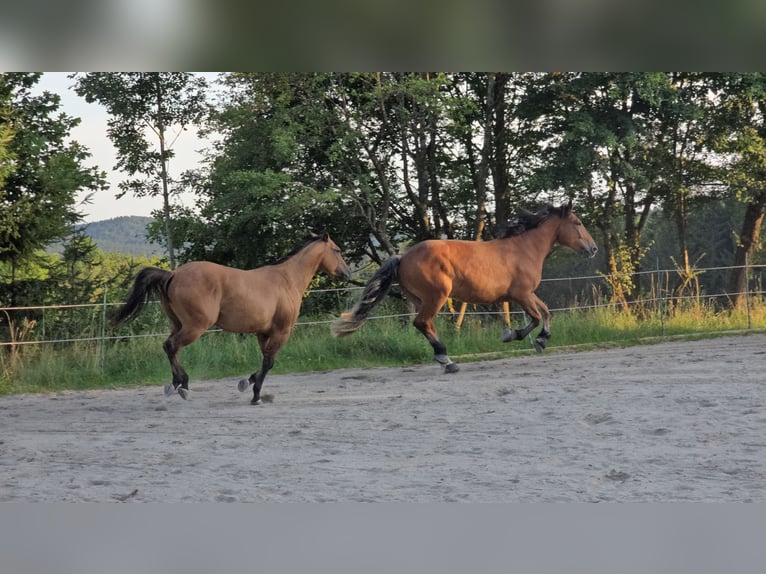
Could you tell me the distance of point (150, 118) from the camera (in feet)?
52.5

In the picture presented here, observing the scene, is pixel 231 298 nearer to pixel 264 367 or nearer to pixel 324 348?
pixel 264 367

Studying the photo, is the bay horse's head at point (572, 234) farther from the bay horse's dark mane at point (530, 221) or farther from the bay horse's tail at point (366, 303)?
the bay horse's tail at point (366, 303)

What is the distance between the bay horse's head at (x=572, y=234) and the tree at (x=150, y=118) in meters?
7.31

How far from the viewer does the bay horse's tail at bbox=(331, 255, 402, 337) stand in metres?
9.66

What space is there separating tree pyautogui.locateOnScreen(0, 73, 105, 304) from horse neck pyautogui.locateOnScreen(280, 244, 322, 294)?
447cm

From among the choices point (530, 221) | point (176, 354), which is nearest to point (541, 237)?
point (530, 221)

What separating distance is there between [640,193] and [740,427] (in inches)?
439

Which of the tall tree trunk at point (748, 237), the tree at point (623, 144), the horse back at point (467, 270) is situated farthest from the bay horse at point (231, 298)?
the tall tree trunk at point (748, 237)

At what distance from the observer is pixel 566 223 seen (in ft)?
35.7

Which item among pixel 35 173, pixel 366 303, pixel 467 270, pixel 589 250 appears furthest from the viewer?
pixel 35 173

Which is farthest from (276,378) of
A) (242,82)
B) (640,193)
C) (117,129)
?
(640,193)

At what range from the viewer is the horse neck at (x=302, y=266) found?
28.1ft

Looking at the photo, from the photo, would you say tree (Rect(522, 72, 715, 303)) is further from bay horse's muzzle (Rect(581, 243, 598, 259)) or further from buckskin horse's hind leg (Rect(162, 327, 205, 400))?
buckskin horse's hind leg (Rect(162, 327, 205, 400))

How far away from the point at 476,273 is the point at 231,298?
329 cm
